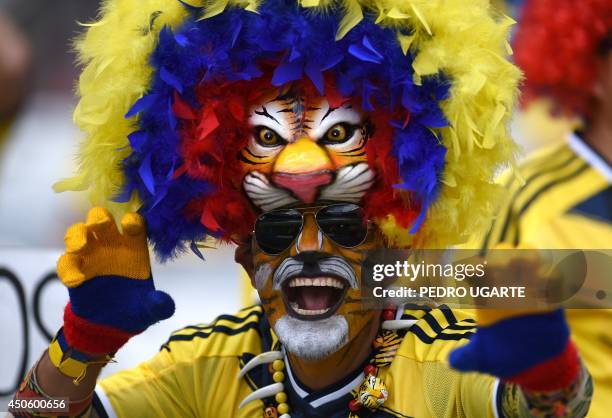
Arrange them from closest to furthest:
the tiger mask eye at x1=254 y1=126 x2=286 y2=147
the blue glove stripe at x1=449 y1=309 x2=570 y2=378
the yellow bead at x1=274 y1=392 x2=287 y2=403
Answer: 1. the blue glove stripe at x1=449 y1=309 x2=570 y2=378
2. the tiger mask eye at x1=254 y1=126 x2=286 y2=147
3. the yellow bead at x1=274 y1=392 x2=287 y2=403

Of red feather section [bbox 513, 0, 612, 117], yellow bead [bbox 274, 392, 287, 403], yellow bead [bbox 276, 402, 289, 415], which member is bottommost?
yellow bead [bbox 276, 402, 289, 415]

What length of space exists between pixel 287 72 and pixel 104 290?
653mm

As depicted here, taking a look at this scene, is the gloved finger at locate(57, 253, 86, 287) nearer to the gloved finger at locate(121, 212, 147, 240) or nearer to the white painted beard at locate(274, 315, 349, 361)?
the gloved finger at locate(121, 212, 147, 240)

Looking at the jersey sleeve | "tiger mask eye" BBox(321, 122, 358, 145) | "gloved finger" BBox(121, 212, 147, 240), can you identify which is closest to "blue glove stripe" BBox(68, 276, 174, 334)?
"gloved finger" BBox(121, 212, 147, 240)

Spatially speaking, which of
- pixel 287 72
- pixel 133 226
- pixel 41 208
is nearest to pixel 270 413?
pixel 133 226

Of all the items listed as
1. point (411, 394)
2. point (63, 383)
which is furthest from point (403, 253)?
point (63, 383)

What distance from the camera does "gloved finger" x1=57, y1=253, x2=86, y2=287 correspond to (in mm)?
2285

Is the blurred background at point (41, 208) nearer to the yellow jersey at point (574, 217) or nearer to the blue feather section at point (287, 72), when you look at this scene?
the yellow jersey at point (574, 217)

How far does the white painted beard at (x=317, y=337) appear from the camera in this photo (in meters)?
2.44

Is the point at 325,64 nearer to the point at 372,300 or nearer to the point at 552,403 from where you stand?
the point at 372,300

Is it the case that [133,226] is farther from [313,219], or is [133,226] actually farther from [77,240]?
[313,219]

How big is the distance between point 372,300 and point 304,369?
Answer: 0.91 ft

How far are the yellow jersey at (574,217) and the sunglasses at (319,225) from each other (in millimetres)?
1012

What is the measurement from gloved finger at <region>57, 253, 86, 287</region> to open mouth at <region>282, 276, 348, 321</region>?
1.61 ft
